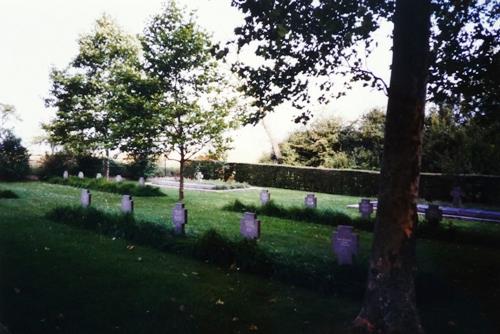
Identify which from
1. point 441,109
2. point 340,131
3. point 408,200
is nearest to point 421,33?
point 408,200

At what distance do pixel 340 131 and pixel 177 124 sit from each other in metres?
16.7

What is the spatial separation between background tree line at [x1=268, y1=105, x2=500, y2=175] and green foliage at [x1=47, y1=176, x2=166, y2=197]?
1409cm

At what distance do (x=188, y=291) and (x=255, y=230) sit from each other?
3458 millimetres

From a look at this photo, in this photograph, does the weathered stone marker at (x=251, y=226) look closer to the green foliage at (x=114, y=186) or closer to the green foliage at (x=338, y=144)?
the green foliage at (x=114, y=186)

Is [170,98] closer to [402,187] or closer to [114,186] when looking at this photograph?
[114,186]

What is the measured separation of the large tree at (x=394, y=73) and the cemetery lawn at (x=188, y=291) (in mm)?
817

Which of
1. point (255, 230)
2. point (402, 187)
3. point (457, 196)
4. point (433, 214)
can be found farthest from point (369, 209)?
point (402, 187)

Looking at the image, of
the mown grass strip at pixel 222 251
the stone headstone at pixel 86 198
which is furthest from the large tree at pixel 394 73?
the stone headstone at pixel 86 198

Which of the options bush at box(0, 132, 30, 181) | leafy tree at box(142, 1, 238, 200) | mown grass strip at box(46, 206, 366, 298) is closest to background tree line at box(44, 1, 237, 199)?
leafy tree at box(142, 1, 238, 200)

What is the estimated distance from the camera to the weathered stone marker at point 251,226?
9.90 metres

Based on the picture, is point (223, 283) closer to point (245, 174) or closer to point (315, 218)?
point (315, 218)

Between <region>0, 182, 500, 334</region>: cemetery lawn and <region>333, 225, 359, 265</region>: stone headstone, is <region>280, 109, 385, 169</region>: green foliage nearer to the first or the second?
<region>0, 182, 500, 334</region>: cemetery lawn

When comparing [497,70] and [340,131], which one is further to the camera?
[340,131]

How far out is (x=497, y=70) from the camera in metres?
7.70
